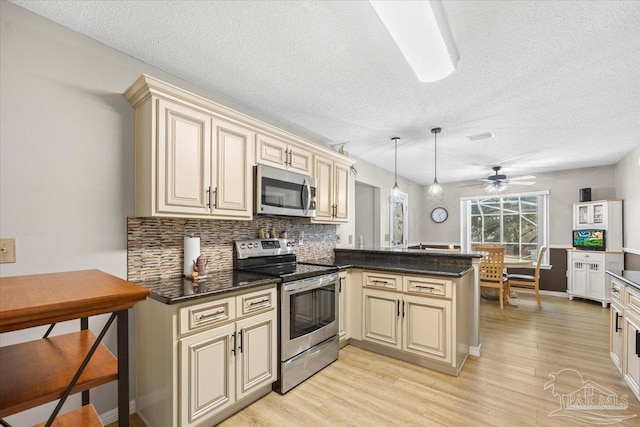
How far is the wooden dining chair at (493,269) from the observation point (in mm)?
4715

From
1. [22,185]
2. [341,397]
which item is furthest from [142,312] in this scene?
[341,397]

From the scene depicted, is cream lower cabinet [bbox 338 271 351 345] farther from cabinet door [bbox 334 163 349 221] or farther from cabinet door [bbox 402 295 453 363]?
cabinet door [bbox 334 163 349 221]

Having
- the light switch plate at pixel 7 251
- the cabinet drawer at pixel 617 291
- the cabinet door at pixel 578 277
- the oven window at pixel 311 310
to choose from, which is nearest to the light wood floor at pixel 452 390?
the oven window at pixel 311 310

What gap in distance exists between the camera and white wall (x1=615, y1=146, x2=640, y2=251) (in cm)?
430

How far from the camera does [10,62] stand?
1.64 m

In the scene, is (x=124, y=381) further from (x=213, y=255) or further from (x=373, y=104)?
(x=373, y=104)

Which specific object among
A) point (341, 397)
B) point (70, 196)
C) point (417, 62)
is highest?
point (417, 62)

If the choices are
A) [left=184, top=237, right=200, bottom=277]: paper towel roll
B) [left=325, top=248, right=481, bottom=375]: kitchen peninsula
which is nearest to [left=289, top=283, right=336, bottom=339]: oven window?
[left=325, top=248, right=481, bottom=375]: kitchen peninsula

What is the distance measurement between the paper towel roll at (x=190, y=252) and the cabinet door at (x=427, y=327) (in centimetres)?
192

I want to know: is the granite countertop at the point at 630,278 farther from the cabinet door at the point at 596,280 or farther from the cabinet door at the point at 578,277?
the cabinet door at the point at 578,277

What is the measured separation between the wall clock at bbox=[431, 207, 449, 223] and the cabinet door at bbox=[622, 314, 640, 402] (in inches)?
208

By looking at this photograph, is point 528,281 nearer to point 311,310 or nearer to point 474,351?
point 474,351

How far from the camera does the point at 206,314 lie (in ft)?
6.03

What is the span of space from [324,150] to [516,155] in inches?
135
